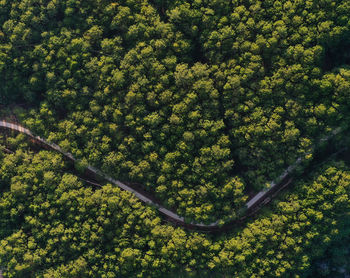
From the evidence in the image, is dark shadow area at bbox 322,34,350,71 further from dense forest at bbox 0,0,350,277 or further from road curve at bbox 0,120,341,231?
road curve at bbox 0,120,341,231

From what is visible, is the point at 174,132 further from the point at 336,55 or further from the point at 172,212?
the point at 336,55

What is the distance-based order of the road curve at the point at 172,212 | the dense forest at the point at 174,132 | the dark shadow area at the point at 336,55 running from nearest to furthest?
1. the dense forest at the point at 174,132
2. the dark shadow area at the point at 336,55
3. the road curve at the point at 172,212

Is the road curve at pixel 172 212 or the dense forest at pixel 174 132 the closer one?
the dense forest at pixel 174 132

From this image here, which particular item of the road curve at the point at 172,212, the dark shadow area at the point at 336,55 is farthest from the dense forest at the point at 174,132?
the road curve at the point at 172,212

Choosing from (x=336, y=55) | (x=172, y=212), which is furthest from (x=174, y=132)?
(x=336, y=55)

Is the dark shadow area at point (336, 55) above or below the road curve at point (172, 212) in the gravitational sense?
above

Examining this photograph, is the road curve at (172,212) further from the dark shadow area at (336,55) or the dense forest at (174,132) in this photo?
the dark shadow area at (336,55)

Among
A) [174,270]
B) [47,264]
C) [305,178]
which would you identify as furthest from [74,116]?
[305,178]

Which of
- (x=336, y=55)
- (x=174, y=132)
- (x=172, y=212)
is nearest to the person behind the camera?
(x=174, y=132)

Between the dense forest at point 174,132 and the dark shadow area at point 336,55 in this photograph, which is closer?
the dense forest at point 174,132

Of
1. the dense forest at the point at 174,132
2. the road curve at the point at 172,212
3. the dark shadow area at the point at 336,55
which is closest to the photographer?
the dense forest at the point at 174,132
